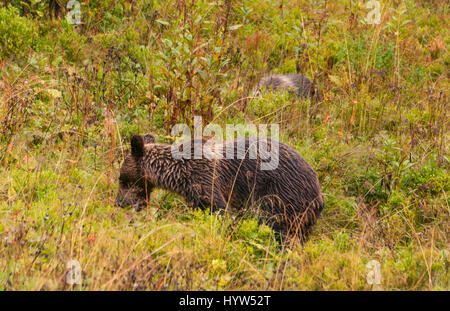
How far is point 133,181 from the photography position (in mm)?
5062

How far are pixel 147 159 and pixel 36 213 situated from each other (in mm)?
1233

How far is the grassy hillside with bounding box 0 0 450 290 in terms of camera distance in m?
3.88

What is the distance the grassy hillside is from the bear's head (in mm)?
157

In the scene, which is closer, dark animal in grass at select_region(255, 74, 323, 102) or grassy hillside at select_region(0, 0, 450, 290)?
grassy hillside at select_region(0, 0, 450, 290)

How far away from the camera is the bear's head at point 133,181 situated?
16.3 ft

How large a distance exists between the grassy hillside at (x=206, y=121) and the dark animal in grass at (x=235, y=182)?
22 cm

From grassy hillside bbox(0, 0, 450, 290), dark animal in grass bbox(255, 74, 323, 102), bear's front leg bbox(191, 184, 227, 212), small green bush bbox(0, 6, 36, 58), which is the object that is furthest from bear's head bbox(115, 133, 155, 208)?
small green bush bbox(0, 6, 36, 58)

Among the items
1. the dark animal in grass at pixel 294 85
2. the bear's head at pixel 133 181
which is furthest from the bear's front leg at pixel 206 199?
the dark animal in grass at pixel 294 85

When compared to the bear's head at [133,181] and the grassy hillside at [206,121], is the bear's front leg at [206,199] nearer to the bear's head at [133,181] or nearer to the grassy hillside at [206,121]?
the grassy hillside at [206,121]

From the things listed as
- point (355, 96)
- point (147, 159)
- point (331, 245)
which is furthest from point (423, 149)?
point (147, 159)

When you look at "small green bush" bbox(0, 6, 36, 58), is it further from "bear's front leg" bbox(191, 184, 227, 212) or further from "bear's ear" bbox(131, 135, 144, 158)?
"bear's front leg" bbox(191, 184, 227, 212)

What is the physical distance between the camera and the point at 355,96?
7641 mm

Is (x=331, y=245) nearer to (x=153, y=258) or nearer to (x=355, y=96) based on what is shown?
(x=153, y=258)

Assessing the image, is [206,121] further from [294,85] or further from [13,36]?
[13,36]
